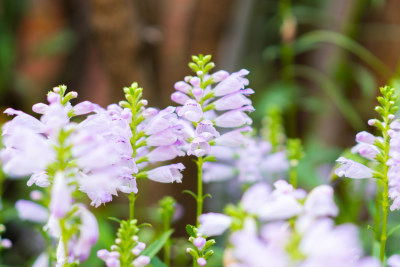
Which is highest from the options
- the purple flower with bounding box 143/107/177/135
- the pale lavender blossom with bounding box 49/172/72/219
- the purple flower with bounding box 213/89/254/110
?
the purple flower with bounding box 213/89/254/110

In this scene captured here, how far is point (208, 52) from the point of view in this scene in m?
1.80

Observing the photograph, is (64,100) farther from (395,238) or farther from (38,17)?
(38,17)

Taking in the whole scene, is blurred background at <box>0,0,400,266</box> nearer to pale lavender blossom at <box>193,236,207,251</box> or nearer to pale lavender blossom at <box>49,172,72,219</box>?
pale lavender blossom at <box>193,236,207,251</box>

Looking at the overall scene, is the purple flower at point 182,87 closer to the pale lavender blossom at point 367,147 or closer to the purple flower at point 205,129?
the purple flower at point 205,129

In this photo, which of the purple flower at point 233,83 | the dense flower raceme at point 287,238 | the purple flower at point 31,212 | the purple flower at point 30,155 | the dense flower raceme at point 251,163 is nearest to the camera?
the dense flower raceme at point 287,238

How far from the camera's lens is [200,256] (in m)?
0.59

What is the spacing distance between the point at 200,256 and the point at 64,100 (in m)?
0.25

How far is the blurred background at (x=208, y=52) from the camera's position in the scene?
1614 millimetres

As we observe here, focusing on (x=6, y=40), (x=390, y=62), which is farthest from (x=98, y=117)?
(x=6, y=40)

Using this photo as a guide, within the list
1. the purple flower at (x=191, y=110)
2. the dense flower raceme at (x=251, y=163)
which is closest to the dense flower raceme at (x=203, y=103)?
the purple flower at (x=191, y=110)

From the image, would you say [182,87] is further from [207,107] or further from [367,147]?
[367,147]

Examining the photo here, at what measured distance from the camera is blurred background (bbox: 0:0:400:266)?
5.30 feet

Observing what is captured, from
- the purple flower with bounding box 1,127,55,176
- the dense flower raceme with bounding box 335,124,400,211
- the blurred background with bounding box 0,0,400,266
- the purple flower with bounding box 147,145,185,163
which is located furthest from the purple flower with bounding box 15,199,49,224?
the dense flower raceme with bounding box 335,124,400,211

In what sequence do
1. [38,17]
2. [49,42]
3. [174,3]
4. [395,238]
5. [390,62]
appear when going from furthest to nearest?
[38,17] → [49,42] → [390,62] → [174,3] → [395,238]
